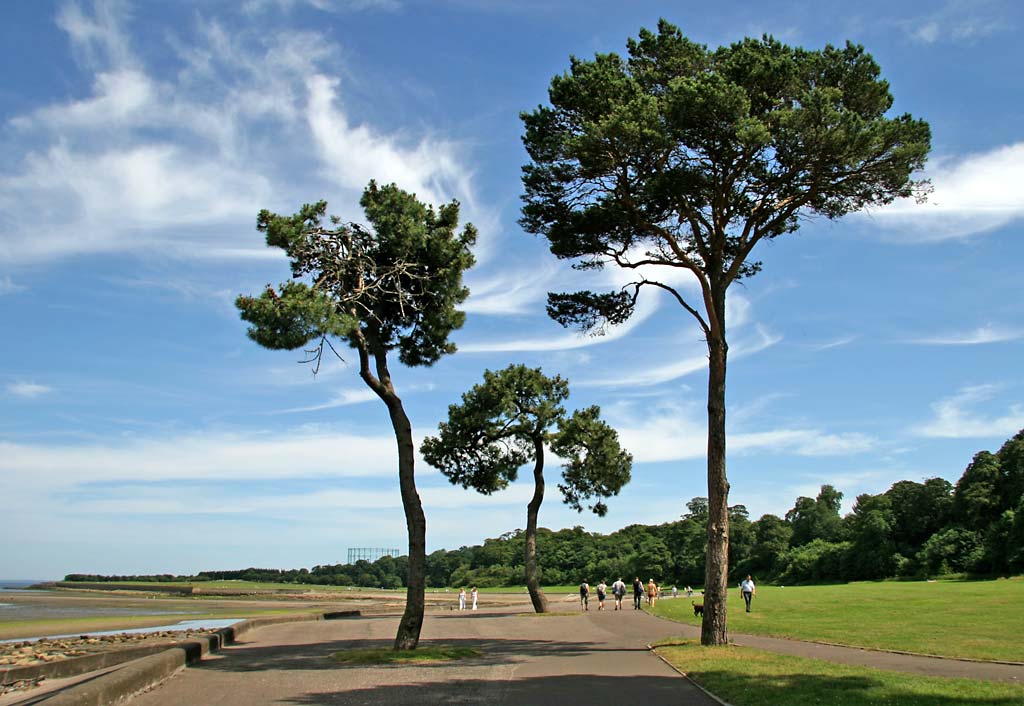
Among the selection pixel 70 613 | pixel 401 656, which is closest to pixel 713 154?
pixel 401 656

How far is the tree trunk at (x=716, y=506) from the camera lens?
1708cm

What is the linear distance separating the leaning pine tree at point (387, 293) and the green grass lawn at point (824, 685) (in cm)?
703

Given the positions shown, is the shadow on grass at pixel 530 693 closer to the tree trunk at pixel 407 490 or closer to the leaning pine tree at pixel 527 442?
the tree trunk at pixel 407 490

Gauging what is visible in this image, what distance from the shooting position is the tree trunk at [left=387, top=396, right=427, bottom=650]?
17000 mm

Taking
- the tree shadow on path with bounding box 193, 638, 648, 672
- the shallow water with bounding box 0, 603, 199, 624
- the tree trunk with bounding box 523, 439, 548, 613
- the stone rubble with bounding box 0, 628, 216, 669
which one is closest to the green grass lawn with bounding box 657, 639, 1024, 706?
the tree shadow on path with bounding box 193, 638, 648, 672

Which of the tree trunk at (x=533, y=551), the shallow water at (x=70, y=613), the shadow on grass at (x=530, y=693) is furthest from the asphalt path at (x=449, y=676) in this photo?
the shallow water at (x=70, y=613)

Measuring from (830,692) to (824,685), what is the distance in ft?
2.14

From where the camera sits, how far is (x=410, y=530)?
17.5m

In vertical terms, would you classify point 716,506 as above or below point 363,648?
above

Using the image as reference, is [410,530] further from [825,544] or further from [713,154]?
[825,544]

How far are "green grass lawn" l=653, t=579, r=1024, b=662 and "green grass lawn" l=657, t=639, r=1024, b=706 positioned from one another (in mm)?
4031

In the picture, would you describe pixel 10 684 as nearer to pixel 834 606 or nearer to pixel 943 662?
pixel 943 662

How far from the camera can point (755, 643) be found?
1919cm

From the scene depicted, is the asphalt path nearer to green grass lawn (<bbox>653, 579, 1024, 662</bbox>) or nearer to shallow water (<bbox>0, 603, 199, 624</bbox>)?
green grass lawn (<bbox>653, 579, 1024, 662</bbox>)
